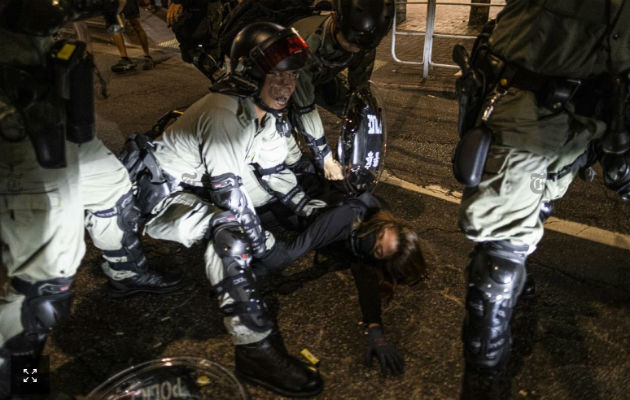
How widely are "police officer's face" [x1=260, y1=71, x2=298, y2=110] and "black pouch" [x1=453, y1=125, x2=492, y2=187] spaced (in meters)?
0.99

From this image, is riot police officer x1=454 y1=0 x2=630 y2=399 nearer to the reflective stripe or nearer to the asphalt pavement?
the asphalt pavement

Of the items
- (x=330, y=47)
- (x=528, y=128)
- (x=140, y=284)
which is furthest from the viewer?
(x=330, y=47)

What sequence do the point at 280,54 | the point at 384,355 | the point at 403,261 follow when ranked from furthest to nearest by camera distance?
the point at 403,261
the point at 280,54
the point at 384,355

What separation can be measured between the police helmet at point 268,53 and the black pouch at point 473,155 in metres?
0.98

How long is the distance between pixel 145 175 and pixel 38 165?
2.41 ft

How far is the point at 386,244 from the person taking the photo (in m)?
2.70

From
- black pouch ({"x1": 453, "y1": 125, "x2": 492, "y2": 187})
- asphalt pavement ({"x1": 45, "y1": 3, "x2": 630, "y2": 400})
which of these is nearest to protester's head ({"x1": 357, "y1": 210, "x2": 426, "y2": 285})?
asphalt pavement ({"x1": 45, "y1": 3, "x2": 630, "y2": 400})

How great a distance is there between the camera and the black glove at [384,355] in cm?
239

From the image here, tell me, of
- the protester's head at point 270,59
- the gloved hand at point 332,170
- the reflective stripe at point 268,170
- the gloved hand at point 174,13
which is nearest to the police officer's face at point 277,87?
the protester's head at point 270,59

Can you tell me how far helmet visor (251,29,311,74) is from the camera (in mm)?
2531

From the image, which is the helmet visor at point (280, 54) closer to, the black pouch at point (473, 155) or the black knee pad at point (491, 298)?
the black pouch at point (473, 155)

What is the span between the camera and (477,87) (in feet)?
7.14

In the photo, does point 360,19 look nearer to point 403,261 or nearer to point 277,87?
point 277,87

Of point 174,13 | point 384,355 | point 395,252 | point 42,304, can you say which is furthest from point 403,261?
point 174,13
